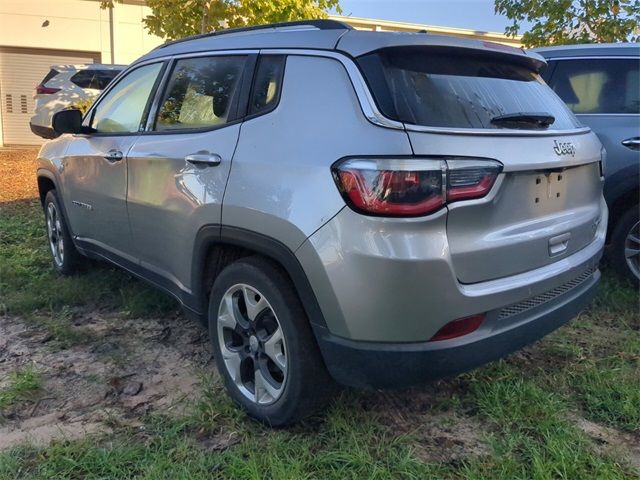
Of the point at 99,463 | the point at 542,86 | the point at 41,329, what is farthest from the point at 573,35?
the point at 99,463

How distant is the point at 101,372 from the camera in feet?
10.9

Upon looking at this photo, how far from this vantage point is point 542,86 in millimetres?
2986

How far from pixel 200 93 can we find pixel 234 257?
961mm

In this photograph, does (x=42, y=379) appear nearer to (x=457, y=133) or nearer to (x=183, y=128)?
(x=183, y=128)

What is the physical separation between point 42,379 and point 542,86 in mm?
3071

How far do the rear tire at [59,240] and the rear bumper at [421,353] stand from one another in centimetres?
311

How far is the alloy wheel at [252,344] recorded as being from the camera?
2596mm

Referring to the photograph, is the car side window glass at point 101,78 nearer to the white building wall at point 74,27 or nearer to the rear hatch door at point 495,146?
the white building wall at point 74,27

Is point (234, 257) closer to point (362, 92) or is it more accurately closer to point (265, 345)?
point (265, 345)

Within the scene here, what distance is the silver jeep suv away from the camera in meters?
2.15

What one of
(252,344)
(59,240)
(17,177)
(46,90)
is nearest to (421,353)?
(252,344)

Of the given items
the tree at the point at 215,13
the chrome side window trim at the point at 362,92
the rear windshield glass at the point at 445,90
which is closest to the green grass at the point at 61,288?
the chrome side window trim at the point at 362,92

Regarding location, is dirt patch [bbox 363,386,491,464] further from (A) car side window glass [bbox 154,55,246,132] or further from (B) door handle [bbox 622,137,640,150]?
(B) door handle [bbox 622,137,640,150]

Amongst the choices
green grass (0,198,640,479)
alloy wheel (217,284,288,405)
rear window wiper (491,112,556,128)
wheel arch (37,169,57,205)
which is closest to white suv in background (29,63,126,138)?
wheel arch (37,169,57,205)
